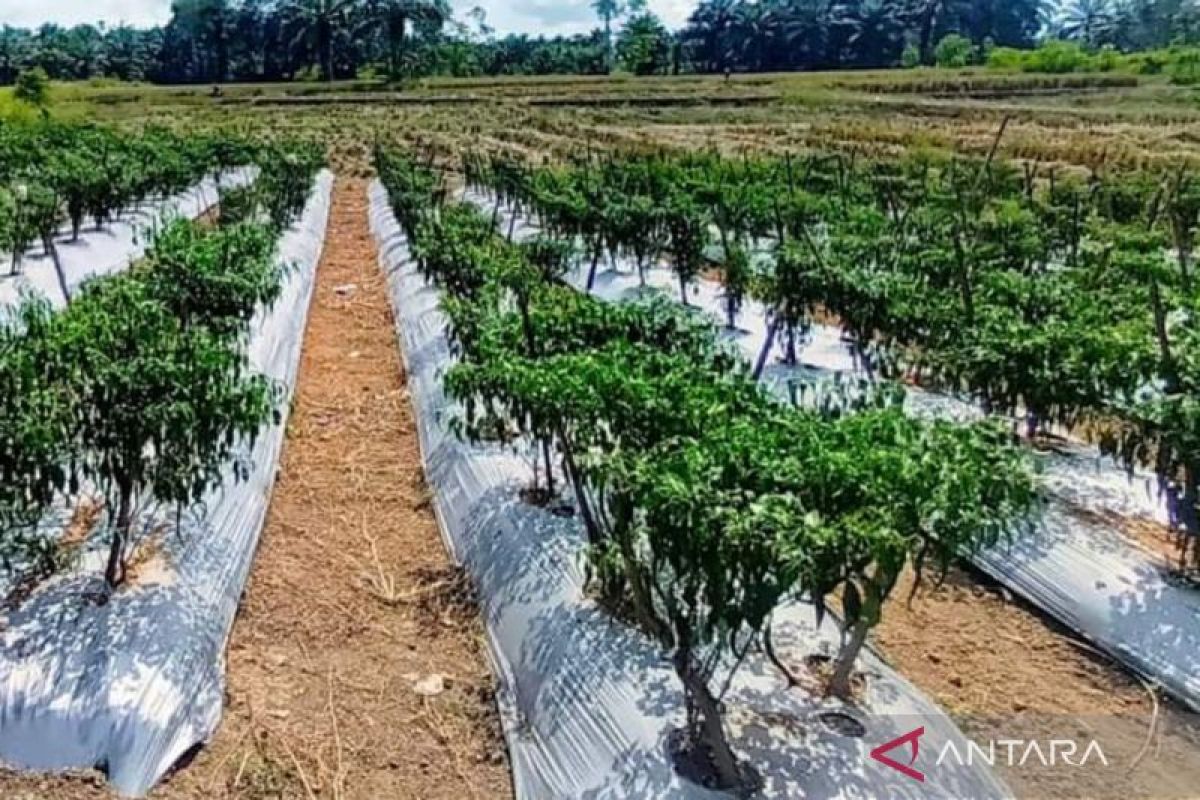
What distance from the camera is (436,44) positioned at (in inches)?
2653

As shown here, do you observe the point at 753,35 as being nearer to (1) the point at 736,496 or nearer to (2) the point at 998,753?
(2) the point at 998,753

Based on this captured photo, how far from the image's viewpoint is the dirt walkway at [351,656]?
434 cm

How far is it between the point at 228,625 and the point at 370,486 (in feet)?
7.23

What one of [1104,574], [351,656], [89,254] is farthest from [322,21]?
[1104,574]

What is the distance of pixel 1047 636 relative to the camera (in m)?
5.35

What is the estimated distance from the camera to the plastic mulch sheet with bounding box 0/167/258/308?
11.5 m

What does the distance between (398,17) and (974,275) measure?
187ft

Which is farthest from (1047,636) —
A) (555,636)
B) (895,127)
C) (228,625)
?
(895,127)

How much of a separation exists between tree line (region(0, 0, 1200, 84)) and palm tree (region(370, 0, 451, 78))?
0.07 meters

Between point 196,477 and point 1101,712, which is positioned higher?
point 196,477

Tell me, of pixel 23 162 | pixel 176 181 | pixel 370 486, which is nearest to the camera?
pixel 370 486

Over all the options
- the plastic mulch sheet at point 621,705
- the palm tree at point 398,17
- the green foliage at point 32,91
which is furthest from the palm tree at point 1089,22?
the plastic mulch sheet at point 621,705

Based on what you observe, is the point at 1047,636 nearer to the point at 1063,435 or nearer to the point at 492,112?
the point at 1063,435

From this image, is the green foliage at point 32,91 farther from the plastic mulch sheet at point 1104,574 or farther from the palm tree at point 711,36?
the palm tree at point 711,36
